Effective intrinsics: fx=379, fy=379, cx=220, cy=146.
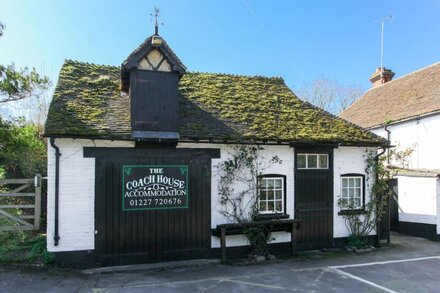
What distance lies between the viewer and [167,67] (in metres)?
10.2

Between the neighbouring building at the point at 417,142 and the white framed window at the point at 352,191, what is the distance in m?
3.35

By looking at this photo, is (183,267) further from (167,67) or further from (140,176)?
(167,67)

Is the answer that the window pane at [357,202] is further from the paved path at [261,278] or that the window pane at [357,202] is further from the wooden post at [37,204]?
the wooden post at [37,204]

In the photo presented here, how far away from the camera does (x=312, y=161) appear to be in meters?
11.7

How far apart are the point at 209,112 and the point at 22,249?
6.27 metres

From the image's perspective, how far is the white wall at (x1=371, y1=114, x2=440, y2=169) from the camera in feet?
47.7

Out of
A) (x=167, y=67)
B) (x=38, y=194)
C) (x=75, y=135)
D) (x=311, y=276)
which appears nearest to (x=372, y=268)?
(x=311, y=276)

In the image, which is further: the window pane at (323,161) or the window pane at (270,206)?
the window pane at (323,161)

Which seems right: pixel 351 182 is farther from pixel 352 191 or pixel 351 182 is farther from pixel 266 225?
pixel 266 225

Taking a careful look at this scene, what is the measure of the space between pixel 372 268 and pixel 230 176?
4.36 m

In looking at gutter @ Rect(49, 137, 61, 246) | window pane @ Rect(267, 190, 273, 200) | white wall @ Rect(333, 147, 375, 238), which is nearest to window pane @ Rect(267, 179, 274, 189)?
window pane @ Rect(267, 190, 273, 200)

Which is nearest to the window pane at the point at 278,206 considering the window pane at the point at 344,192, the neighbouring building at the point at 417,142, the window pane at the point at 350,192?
the window pane at the point at 344,192

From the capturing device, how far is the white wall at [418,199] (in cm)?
1369

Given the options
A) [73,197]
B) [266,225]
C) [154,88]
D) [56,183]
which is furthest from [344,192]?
[56,183]
